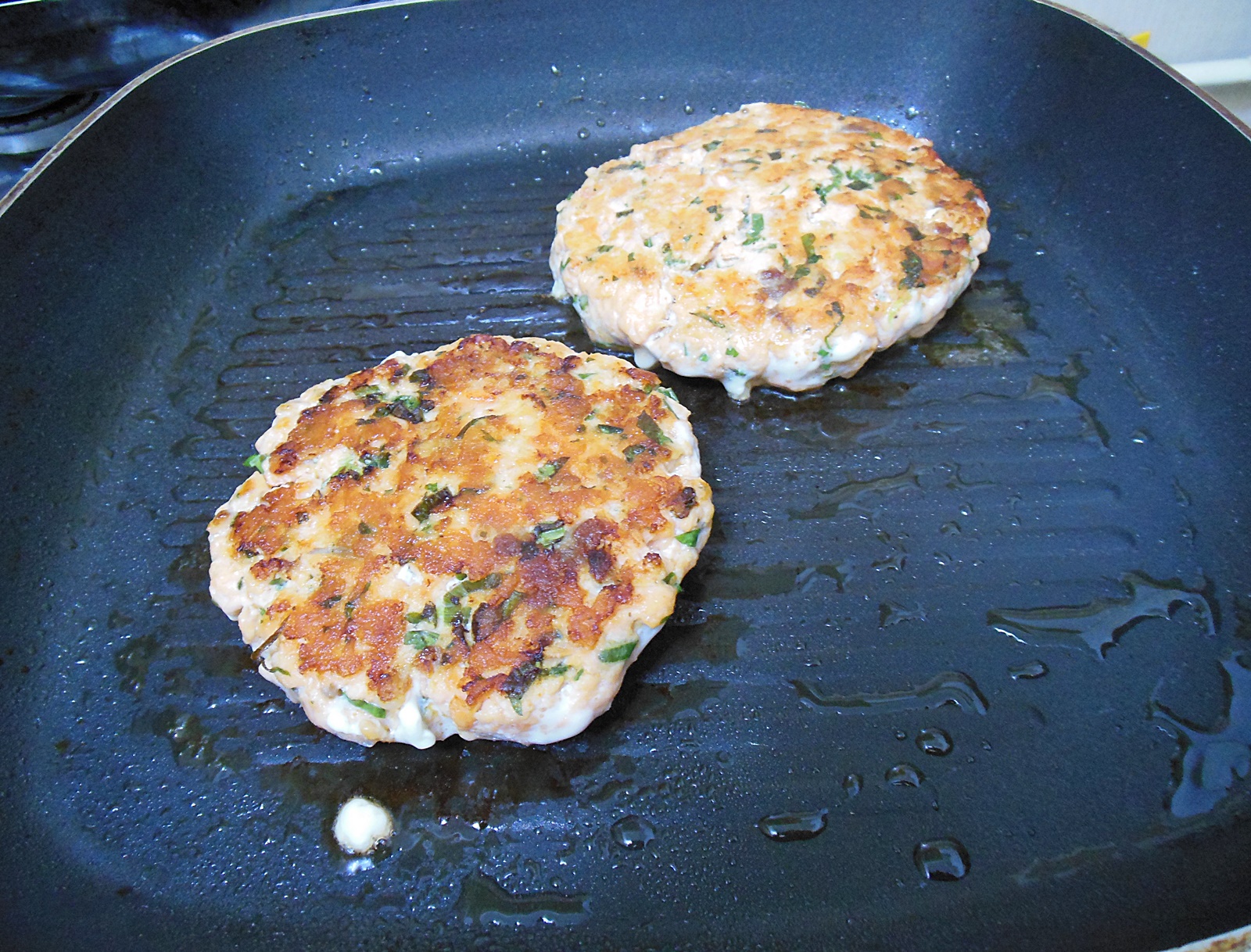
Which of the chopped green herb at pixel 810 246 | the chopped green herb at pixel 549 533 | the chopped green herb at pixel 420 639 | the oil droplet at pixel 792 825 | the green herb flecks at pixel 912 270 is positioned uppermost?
the chopped green herb at pixel 810 246

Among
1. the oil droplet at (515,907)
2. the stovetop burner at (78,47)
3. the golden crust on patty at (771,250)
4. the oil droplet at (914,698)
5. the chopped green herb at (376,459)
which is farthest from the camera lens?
the stovetop burner at (78,47)

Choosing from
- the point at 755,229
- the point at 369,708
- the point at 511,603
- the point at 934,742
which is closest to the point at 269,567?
the point at 369,708

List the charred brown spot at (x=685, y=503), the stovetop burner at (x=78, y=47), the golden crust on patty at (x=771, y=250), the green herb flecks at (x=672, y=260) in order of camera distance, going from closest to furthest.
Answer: the charred brown spot at (x=685, y=503) → the golden crust on patty at (x=771, y=250) → the green herb flecks at (x=672, y=260) → the stovetop burner at (x=78, y=47)

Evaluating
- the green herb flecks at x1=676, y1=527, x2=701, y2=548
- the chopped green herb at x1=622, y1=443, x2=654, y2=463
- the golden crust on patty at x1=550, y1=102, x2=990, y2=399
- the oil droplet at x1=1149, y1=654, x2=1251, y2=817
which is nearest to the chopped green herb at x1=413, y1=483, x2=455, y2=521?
the chopped green herb at x1=622, y1=443, x2=654, y2=463

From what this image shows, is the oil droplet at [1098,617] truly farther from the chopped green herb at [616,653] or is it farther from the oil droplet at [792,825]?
the chopped green herb at [616,653]

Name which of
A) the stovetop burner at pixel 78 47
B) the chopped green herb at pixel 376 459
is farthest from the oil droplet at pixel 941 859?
the stovetop burner at pixel 78 47

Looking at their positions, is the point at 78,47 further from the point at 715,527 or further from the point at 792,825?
the point at 792,825

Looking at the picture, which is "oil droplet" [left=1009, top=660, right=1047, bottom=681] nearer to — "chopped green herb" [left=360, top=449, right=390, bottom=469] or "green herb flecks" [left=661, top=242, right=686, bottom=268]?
"green herb flecks" [left=661, top=242, right=686, bottom=268]

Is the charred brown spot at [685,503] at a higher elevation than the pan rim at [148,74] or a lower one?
lower
